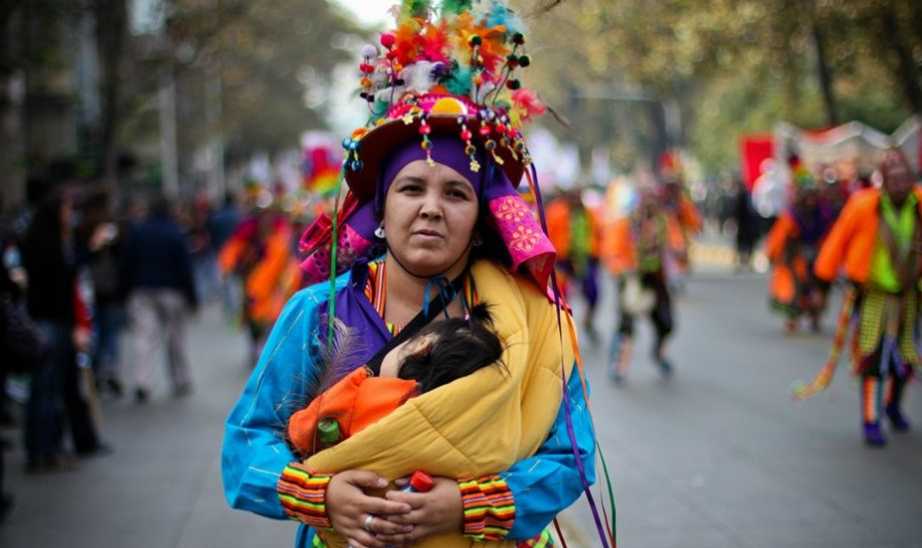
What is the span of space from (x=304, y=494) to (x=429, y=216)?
732 mm

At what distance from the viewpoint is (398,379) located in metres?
2.58

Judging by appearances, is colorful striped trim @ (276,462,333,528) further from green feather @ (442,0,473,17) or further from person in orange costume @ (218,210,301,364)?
person in orange costume @ (218,210,301,364)

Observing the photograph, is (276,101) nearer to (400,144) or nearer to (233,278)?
(233,278)

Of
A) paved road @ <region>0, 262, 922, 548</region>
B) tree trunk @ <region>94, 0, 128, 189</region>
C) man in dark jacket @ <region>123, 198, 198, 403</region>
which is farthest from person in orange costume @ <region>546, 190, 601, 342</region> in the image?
tree trunk @ <region>94, 0, 128, 189</region>

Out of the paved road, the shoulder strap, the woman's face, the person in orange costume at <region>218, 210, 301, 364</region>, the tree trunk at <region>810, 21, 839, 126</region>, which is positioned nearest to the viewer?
the shoulder strap

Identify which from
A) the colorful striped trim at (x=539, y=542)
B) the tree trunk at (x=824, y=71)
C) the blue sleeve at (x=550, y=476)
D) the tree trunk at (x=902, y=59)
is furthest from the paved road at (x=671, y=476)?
the tree trunk at (x=824, y=71)

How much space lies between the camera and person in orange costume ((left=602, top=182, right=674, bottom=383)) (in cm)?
1114

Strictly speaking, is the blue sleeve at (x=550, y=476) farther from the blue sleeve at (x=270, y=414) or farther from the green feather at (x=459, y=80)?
the green feather at (x=459, y=80)

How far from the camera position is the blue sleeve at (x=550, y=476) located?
2676mm

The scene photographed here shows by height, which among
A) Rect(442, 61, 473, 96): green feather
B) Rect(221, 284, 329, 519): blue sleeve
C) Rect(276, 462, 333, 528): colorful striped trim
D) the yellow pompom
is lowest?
Rect(276, 462, 333, 528): colorful striped trim

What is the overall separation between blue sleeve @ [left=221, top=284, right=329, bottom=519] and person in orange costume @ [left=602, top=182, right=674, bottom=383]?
333 inches

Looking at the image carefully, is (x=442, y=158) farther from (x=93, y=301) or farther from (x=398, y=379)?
(x=93, y=301)

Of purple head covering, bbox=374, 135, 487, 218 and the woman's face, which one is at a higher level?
purple head covering, bbox=374, 135, 487, 218

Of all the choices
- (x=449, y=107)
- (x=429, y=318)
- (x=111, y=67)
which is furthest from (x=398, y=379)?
(x=111, y=67)
